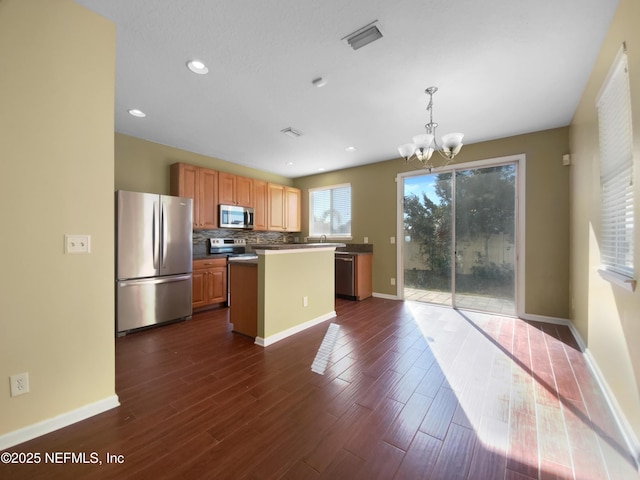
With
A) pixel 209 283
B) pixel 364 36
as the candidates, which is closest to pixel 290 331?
pixel 209 283

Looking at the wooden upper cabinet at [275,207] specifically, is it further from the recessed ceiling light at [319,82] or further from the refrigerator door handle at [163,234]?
the recessed ceiling light at [319,82]

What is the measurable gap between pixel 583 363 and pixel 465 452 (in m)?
1.95

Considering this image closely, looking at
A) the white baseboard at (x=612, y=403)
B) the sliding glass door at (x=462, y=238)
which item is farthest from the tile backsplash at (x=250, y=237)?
the white baseboard at (x=612, y=403)

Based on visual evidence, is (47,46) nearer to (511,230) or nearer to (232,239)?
(232,239)

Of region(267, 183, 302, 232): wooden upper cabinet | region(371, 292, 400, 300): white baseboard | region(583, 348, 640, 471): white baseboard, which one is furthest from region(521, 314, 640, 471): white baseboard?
region(267, 183, 302, 232): wooden upper cabinet

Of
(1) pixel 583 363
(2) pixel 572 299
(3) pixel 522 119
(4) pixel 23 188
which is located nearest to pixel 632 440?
(1) pixel 583 363

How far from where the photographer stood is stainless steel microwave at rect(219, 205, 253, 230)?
470 centimetres

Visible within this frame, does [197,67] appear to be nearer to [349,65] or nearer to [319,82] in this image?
[319,82]

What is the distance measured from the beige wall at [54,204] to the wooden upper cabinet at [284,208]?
12.8 ft

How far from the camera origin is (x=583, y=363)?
2.45 meters

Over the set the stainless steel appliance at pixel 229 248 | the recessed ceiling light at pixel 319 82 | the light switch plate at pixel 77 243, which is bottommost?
the stainless steel appliance at pixel 229 248

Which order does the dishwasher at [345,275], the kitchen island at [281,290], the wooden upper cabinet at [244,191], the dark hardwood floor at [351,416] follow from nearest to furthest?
the dark hardwood floor at [351,416] → the kitchen island at [281,290] → the dishwasher at [345,275] → the wooden upper cabinet at [244,191]

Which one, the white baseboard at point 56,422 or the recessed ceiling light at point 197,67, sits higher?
the recessed ceiling light at point 197,67

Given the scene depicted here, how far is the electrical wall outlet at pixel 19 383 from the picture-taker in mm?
1460
